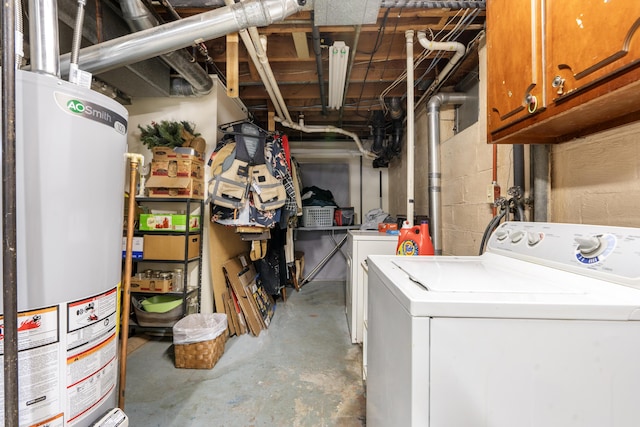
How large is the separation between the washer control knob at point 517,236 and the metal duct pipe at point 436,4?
126 centimetres

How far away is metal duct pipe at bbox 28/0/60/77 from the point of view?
80 cm

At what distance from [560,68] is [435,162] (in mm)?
1516

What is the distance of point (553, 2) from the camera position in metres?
0.81

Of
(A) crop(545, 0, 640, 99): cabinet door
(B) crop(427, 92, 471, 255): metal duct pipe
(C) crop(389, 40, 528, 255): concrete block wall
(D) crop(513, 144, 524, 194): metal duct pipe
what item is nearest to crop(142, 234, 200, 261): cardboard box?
(B) crop(427, 92, 471, 255): metal duct pipe

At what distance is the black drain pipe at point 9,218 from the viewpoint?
2.15ft

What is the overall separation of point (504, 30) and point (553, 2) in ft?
0.78

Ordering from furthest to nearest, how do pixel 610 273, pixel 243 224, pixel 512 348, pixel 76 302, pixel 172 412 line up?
pixel 243 224, pixel 172 412, pixel 76 302, pixel 610 273, pixel 512 348

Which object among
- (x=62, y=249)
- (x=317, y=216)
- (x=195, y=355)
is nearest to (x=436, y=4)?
(x=62, y=249)

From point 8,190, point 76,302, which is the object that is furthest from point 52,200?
point 76,302

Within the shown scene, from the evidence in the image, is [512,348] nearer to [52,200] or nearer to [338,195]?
[52,200]

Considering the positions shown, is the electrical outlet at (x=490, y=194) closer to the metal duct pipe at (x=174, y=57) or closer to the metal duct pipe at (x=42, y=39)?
the metal duct pipe at (x=42, y=39)

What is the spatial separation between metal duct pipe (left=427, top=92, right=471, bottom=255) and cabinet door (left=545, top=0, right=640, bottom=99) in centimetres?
143

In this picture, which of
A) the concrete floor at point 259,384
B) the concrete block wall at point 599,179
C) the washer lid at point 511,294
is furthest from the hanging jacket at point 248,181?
the concrete block wall at point 599,179

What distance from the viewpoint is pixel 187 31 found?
144 centimetres
